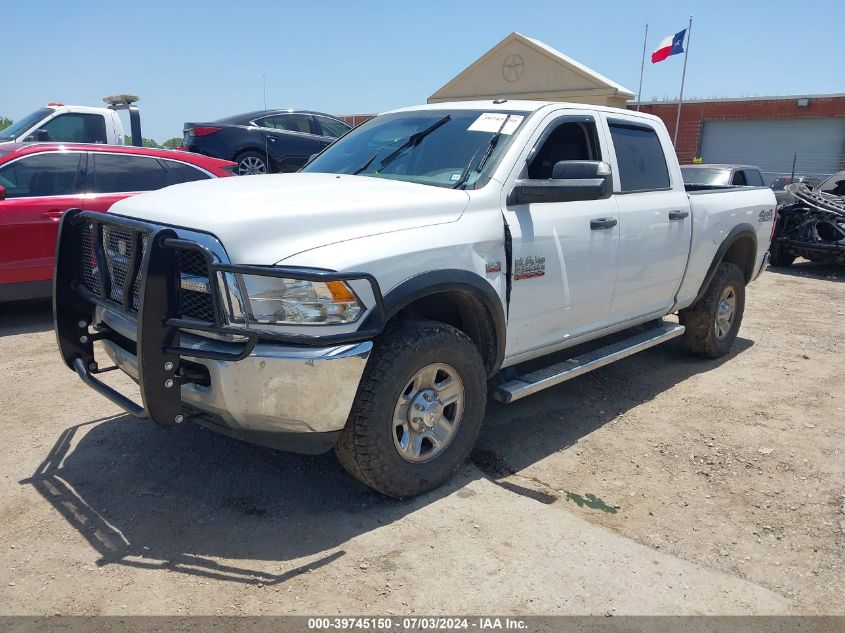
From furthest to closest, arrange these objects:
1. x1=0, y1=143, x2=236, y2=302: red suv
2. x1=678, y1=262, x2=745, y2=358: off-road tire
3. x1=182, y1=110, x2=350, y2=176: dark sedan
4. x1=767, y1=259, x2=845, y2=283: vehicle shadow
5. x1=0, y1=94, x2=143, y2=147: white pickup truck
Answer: x1=182, y1=110, x2=350, y2=176: dark sedan
x1=767, y1=259, x2=845, y2=283: vehicle shadow
x1=0, y1=94, x2=143, y2=147: white pickup truck
x1=0, y1=143, x2=236, y2=302: red suv
x1=678, y1=262, x2=745, y2=358: off-road tire

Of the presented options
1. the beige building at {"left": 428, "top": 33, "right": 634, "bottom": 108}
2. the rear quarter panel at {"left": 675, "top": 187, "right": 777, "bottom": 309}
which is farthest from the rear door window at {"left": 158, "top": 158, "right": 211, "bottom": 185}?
the beige building at {"left": 428, "top": 33, "right": 634, "bottom": 108}

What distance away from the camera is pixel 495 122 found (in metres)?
4.01

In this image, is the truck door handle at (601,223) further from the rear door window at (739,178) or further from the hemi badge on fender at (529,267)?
the rear door window at (739,178)

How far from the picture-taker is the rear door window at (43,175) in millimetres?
6250

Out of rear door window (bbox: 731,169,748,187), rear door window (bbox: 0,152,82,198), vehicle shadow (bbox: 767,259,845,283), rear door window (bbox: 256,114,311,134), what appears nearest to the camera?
rear door window (bbox: 0,152,82,198)

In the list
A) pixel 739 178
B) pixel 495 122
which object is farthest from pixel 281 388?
pixel 739 178

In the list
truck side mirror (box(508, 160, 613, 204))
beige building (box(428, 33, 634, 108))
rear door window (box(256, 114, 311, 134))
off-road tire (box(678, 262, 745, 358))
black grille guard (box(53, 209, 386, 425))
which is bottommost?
off-road tire (box(678, 262, 745, 358))

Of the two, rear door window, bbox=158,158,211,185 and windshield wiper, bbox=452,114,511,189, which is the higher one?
windshield wiper, bbox=452,114,511,189

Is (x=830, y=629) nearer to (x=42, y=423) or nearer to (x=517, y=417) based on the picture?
(x=517, y=417)

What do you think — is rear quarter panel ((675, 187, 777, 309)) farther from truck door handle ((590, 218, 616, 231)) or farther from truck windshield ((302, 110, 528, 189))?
truck windshield ((302, 110, 528, 189))

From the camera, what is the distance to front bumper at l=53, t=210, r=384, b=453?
2.73m

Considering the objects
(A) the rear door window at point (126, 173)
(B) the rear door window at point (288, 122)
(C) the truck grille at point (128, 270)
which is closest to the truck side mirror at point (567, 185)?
(C) the truck grille at point (128, 270)

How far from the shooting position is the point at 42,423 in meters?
4.20

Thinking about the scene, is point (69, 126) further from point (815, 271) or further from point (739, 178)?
point (815, 271)
